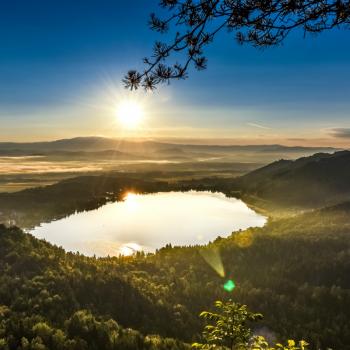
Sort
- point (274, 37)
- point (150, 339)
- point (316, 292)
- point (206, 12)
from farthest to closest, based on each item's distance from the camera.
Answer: point (316, 292), point (150, 339), point (274, 37), point (206, 12)

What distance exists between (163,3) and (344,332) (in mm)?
177782

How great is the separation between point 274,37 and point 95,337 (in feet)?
475

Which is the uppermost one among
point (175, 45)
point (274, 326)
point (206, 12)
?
point (206, 12)

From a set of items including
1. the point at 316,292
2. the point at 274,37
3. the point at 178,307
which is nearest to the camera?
the point at 274,37

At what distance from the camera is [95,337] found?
145 metres

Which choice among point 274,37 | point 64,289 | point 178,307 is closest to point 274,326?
point 178,307

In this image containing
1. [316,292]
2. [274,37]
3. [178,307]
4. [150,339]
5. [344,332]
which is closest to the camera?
[274,37]

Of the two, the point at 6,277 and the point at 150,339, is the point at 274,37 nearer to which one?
the point at 150,339

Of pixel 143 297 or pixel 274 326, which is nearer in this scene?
pixel 274 326

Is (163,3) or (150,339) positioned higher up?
(163,3)

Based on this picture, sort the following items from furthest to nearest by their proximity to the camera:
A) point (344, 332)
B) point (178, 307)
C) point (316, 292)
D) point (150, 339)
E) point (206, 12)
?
point (316, 292)
point (178, 307)
point (344, 332)
point (150, 339)
point (206, 12)

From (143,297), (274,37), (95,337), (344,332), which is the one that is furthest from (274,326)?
(274,37)

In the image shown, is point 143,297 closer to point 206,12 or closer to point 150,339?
point 150,339

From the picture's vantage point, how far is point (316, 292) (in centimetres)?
19850
